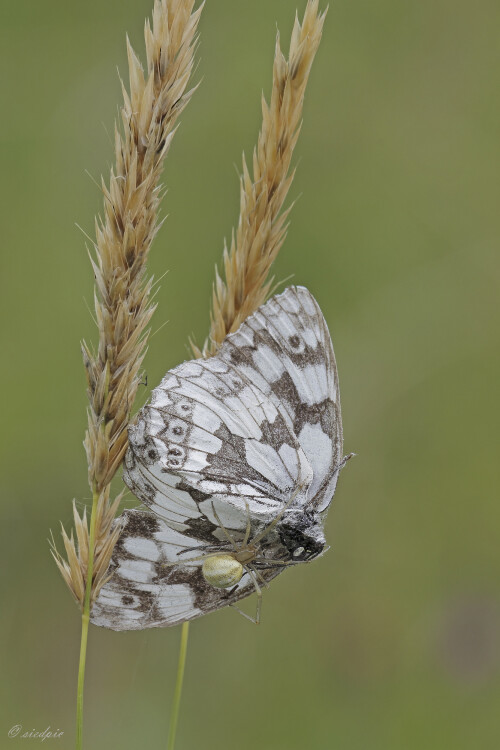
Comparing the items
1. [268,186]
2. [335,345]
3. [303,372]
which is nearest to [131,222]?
[268,186]

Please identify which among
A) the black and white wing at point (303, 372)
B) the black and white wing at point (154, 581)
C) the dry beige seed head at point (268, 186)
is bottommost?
the black and white wing at point (154, 581)

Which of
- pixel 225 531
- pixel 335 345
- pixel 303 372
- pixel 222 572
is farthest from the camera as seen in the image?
pixel 335 345

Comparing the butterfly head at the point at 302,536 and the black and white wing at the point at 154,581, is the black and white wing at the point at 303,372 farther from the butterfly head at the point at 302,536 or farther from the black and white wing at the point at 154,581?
the black and white wing at the point at 154,581

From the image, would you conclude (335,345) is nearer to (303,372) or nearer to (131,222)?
(303,372)

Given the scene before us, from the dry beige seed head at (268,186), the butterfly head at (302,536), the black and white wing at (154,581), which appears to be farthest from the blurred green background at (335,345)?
the dry beige seed head at (268,186)

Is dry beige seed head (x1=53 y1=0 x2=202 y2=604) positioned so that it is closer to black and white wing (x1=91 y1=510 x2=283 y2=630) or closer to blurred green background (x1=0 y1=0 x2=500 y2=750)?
black and white wing (x1=91 y1=510 x2=283 y2=630)

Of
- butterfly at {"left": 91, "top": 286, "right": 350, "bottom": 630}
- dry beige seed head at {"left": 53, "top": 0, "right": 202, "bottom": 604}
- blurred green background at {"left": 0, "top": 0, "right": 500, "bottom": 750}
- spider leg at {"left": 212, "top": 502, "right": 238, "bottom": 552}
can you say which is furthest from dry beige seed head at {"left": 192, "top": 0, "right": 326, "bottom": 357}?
blurred green background at {"left": 0, "top": 0, "right": 500, "bottom": 750}
